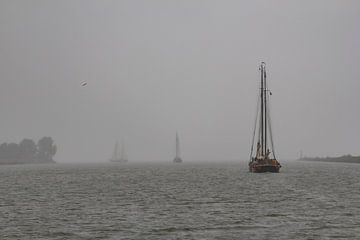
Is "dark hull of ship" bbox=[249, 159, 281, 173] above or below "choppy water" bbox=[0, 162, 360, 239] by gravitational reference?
above

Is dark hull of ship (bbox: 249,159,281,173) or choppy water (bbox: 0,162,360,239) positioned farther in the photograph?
dark hull of ship (bbox: 249,159,281,173)

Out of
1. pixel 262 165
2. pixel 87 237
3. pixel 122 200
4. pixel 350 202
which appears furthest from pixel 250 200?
pixel 262 165

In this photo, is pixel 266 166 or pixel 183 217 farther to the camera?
pixel 266 166

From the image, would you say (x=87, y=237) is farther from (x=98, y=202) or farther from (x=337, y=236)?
(x=98, y=202)

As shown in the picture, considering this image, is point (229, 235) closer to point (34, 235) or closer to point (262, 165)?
point (34, 235)

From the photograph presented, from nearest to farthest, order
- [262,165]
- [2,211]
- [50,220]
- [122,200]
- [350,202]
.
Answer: [50,220] → [2,211] → [350,202] → [122,200] → [262,165]

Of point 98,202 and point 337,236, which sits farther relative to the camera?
point 98,202

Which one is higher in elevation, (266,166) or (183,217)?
(266,166)

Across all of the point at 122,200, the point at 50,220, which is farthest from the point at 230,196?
the point at 50,220

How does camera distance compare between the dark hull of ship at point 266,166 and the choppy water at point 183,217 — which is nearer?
the choppy water at point 183,217

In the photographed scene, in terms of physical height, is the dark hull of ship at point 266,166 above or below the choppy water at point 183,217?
above

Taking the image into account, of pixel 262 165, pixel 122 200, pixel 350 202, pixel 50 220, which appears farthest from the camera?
pixel 262 165

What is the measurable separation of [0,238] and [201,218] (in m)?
17.3

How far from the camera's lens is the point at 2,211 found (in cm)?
5231
